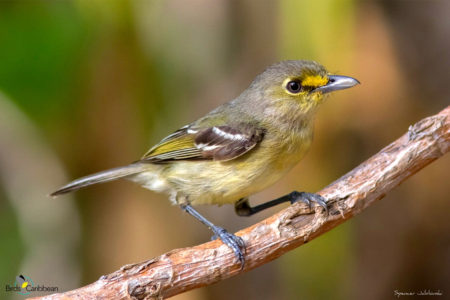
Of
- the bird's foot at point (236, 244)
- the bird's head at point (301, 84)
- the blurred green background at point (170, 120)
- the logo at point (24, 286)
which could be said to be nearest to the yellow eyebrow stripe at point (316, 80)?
the bird's head at point (301, 84)

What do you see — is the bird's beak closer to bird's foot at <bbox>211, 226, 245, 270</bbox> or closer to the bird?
the bird

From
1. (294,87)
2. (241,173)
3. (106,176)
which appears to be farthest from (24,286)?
(294,87)

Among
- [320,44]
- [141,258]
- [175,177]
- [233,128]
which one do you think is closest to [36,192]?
[141,258]

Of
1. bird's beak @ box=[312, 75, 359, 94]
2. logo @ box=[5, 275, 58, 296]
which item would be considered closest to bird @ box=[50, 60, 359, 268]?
bird's beak @ box=[312, 75, 359, 94]

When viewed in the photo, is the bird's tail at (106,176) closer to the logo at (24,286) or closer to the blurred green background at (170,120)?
the blurred green background at (170,120)

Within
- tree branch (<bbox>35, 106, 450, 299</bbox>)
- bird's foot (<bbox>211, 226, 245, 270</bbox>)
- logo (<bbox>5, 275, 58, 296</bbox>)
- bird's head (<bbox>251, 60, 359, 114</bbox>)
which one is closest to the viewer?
tree branch (<bbox>35, 106, 450, 299</bbox>)

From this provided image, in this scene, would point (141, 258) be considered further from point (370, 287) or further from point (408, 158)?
point (408, 158)
